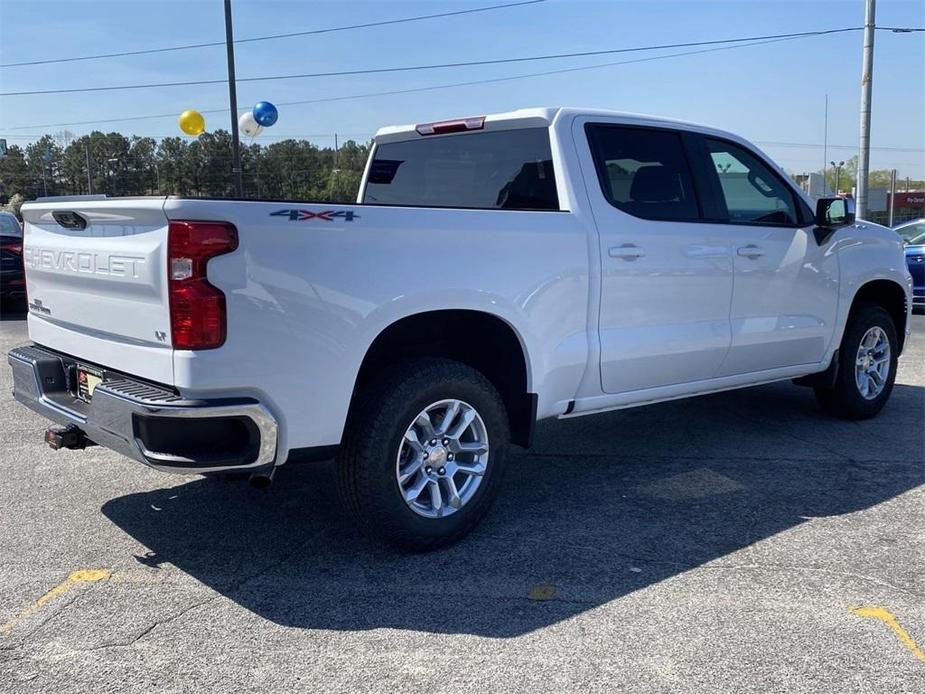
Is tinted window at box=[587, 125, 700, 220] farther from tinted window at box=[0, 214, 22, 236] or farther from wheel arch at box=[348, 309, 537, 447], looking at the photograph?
tinted window at box=[0, 214, 22, 236]

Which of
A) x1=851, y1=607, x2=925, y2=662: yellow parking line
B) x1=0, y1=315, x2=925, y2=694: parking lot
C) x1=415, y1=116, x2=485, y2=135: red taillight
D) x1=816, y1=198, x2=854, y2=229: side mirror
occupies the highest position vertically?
x1=415, y1=116, x2=485, y2=135: red taillight

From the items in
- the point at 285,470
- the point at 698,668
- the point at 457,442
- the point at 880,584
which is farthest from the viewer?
the point at 285,470

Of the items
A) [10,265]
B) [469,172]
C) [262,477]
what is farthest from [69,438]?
[10,265]

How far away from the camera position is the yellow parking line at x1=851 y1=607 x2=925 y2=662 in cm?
314

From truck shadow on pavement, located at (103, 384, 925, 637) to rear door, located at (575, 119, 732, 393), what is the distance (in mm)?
676

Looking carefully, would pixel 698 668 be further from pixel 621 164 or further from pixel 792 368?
pixel 792 368

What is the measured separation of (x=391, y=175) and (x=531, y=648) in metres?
3.40

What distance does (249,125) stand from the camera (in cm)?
1933

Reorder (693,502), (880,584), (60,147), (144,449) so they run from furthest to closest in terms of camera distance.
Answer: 1. (60,147)
2. (693,502)
3. (880,584)
4. (144,449)

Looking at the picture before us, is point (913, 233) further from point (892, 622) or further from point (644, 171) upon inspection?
point (892, 622)

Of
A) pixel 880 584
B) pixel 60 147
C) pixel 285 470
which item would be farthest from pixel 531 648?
pixel 60 147

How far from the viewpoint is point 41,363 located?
13.7 feet

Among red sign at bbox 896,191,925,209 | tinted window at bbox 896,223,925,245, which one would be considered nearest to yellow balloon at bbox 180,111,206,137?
tinted window at bbox 896,223,925,245

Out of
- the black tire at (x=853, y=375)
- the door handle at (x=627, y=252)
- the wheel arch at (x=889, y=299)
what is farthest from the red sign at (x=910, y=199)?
the door handle at (x=627, y=252)
